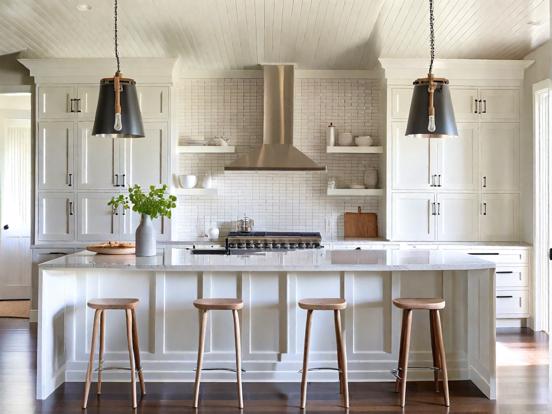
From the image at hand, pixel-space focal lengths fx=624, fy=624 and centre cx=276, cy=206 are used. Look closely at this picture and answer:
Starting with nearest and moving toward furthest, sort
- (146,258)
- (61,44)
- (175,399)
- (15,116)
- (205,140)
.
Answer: (175,399) → (146,258) → (61,44) → (205,140) → (15,116)

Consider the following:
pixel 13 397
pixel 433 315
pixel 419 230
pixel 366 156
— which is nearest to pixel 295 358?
pixel 433 315

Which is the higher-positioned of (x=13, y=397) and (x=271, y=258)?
(x=271, y=258)

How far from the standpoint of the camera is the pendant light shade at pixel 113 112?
397 centimetres

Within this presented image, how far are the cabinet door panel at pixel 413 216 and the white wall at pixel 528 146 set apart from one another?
96 centimetres

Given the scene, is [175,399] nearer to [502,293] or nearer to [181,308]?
[181,308]

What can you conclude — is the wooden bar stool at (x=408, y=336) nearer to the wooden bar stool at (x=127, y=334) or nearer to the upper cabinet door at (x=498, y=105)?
the wooden bar stool at (x=127, y=334)

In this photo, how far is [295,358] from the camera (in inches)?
174

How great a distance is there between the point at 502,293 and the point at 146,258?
381cm

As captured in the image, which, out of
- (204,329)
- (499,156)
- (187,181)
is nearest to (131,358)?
(204,329)

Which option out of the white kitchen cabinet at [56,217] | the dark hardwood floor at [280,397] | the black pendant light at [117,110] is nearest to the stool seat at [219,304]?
the dark hardwood floor at [280,397]

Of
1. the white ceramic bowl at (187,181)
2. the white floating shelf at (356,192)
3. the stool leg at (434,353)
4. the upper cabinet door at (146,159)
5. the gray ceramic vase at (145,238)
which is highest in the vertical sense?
the upper cabinet door at (146,159)

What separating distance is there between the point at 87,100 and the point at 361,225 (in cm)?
332

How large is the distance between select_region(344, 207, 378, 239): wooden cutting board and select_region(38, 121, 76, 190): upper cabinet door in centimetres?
308

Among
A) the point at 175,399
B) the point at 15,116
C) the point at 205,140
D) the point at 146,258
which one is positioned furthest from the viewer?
the point at 15,116
